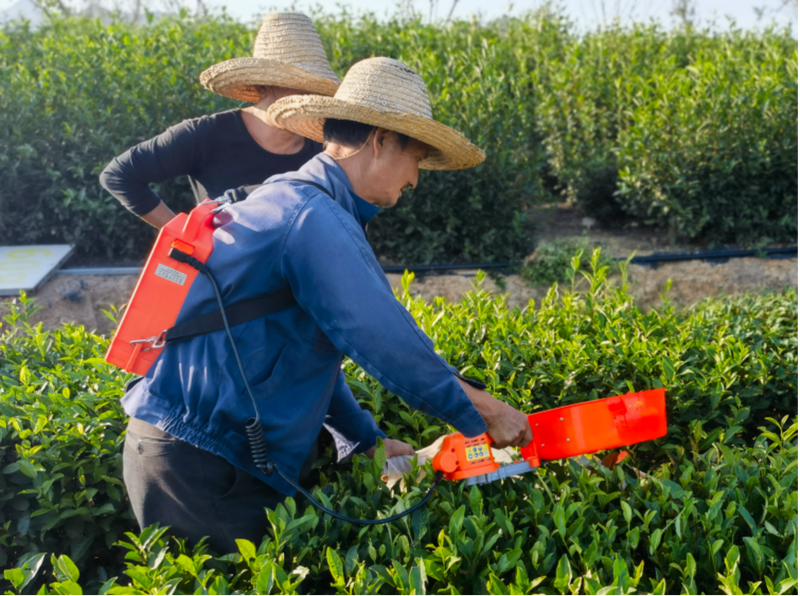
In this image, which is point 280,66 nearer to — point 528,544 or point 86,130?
point 528,544

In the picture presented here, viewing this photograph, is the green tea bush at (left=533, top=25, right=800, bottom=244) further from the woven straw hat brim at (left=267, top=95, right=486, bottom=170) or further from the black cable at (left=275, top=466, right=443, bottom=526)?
the black cable at (left=275, top=466, right=443, bottom=526)

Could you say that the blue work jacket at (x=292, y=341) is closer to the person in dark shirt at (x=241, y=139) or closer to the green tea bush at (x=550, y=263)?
the person in dark shirt at (x=241, y=139)

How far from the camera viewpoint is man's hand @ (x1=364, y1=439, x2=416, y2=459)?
2.29m

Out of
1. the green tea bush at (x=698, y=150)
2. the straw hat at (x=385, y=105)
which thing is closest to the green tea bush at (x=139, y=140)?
the green tea bush at (x=698, y=150)

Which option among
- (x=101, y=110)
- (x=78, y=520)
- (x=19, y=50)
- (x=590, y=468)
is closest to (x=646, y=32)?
(x=101, y=110)

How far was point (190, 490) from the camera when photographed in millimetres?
1812

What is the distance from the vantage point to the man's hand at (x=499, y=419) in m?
1.83

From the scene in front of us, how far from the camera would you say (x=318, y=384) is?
185cm

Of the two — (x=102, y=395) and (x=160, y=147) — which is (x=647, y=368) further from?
(x=160, y=147)

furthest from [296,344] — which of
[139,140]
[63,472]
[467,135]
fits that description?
[139,140]

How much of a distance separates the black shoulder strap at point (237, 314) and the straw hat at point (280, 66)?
1.47m

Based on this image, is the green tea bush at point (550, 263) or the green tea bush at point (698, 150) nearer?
the green tea bush at point (550, 263)

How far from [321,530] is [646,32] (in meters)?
9.14

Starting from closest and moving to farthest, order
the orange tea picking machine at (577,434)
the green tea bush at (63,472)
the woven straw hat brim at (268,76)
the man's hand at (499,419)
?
the man's hand at (499,419)
the orange tea picking machine at (577,434)
the green tea bush at (63,472)
the woven straw hat brim at (268,76)
